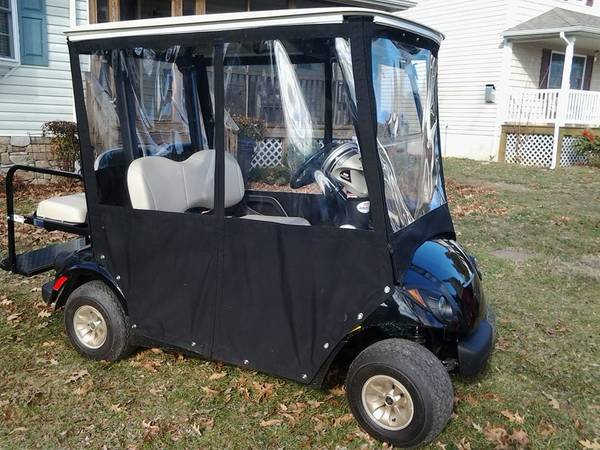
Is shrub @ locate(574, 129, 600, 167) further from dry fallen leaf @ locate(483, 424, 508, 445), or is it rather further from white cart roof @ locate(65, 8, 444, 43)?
dry fallen leaf @ locate(483, 424, 508, 445)

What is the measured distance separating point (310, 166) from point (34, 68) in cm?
796

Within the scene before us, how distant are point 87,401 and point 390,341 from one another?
5.94 feet

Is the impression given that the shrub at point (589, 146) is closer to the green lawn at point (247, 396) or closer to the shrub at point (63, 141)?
the green lawn at point (247, 396)

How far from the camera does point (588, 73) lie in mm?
19156

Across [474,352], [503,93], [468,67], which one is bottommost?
[474,352]

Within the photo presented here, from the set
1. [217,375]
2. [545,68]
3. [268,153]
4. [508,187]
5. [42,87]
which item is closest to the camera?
[268,153]

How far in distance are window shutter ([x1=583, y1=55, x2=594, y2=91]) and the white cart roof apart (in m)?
18.4

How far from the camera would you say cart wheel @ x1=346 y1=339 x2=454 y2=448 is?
9.11ft

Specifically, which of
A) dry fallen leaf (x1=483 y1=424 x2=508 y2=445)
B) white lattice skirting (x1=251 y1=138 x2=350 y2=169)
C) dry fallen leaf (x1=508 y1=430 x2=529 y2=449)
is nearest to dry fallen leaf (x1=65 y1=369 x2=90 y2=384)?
white lattice skirting (x1=251 y1=138 x2=350 y2=169)

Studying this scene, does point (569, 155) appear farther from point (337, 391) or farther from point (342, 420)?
point (342, 420)

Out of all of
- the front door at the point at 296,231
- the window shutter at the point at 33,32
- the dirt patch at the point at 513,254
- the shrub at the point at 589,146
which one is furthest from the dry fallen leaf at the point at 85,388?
the shrub at the point at 589,146

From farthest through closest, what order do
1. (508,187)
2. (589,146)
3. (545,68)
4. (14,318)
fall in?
(545,68) < (589,146) < (508,187) < (14,318)

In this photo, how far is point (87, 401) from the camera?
3357 mm

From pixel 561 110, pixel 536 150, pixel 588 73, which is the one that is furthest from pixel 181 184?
pixel 588 73
